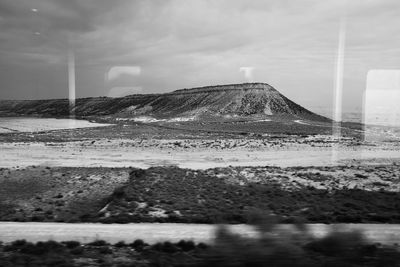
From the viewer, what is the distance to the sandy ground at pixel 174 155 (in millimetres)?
30438

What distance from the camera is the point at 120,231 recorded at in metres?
12.7

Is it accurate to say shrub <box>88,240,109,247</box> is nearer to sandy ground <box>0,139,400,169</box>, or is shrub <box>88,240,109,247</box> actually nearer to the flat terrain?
the flat terrain

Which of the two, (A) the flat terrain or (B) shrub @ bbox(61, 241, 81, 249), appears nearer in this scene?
(B) shrub @ bbox(61, 241, 81, 249)

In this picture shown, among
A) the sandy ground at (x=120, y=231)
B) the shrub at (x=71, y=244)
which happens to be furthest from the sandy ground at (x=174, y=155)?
the shrub at (x=71, y=244)

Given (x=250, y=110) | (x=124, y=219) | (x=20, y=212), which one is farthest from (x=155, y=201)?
(x=250, y=110)

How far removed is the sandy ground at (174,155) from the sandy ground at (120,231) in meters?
15.1

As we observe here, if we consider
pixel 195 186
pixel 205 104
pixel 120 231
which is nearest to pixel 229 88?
pixel 205 104

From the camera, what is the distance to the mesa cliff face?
92.0m

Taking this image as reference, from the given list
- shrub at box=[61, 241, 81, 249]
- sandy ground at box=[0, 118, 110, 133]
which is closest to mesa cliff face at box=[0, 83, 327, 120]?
sandy ground at box=[0, 118, 110, 133]

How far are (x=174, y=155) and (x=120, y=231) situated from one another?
22785mm

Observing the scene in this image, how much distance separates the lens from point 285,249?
5.29 meters

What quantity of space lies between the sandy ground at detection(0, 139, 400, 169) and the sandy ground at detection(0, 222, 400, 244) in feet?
49.5

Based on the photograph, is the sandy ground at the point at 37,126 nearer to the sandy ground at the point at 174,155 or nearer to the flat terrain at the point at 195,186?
the sandy ground at the point at 174,155

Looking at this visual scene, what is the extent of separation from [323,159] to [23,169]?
77.8 feet
